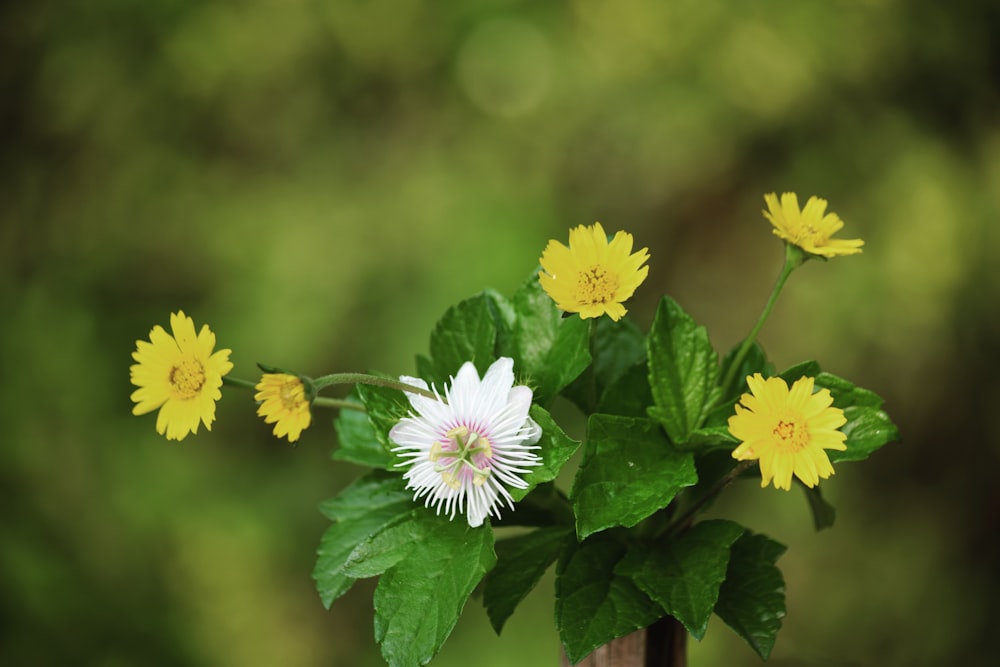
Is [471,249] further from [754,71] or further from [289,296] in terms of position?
[754,71]

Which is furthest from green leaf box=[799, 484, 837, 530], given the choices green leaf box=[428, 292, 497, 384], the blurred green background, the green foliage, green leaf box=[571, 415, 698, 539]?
the blurred green background

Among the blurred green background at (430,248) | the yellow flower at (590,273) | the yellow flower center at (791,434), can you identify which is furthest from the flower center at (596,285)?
the blurred green background at (430,248)

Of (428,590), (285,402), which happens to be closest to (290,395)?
(285,402)

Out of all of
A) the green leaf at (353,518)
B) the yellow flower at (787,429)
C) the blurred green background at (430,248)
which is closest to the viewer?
the yellow flower at (787,429)

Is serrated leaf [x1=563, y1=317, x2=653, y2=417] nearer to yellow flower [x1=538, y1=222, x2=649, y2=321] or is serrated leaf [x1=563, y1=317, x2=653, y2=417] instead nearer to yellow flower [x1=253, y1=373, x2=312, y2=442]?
yellow flower [x1=538, y1=222, x2=649, y2=321]

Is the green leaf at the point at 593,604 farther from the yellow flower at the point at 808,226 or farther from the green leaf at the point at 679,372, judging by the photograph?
the yellow flower at the point at 808,226

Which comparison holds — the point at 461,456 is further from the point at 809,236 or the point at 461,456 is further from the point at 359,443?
the point at 809,236

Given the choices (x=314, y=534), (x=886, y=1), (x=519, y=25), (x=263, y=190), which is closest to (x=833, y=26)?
(x=886, y=1)
